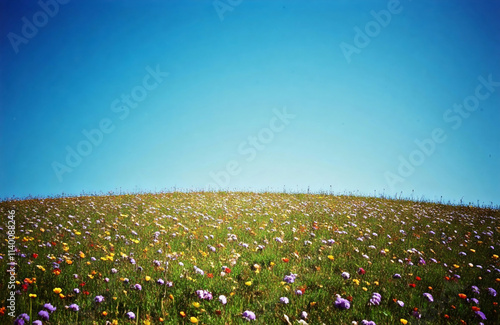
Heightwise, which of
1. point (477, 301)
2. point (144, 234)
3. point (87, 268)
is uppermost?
point (144, 234)

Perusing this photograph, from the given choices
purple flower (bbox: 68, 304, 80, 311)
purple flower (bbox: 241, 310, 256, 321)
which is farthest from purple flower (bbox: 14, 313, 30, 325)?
purple flower (bbox: 241, 310, 256, 321)

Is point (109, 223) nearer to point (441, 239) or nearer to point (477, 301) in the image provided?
point (477, 301)

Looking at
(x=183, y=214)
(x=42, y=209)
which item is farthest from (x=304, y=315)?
(x=42, y=209)

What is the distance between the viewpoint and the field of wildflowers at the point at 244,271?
326cm

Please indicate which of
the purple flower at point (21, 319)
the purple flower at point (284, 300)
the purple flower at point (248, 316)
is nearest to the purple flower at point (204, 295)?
the purple flower at point (248, 316)

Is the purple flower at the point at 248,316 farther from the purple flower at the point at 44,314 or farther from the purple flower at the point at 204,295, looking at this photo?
the purple flower at the point at 44,314

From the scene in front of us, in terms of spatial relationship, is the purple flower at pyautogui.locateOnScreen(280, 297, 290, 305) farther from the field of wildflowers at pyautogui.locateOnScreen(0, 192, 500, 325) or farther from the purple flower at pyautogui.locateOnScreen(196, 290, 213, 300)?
the purple flower at pyautogui.locateOnScreen(196, 290, 213, 300)

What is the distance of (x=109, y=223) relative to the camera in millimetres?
7355

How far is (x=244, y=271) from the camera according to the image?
4.42 meters

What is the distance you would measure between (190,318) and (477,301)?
428 cm

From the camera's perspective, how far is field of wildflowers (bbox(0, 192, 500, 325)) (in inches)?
128

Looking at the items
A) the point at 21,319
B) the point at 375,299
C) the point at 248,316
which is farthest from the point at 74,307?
the point at 375,299

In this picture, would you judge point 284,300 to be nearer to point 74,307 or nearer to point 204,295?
point 204,295

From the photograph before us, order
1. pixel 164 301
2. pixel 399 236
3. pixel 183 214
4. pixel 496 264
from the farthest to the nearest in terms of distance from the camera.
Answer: pixel 183 214, pixel 399 236, pixel 496 264, pixel 164 301
